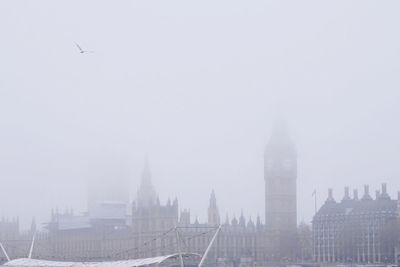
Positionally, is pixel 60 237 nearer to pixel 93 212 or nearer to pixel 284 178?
pixel 93 212

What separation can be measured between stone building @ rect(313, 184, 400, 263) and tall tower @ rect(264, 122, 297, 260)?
8748 millimetres

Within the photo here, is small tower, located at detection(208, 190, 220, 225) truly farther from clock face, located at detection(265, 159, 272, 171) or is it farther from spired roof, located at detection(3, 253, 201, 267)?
spired roof, located at detection(3, 253, 201, 267)

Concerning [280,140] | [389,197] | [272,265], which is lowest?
[272,265]

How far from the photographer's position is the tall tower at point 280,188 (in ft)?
465

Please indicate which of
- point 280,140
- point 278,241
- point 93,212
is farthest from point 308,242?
point 93,212

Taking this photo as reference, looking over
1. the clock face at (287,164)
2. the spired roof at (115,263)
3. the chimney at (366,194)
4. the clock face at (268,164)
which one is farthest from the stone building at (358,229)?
the spired roof at (115,263)

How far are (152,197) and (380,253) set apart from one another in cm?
3634

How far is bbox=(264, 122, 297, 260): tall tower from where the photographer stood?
142m

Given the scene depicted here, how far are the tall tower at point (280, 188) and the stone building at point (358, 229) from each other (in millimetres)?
8748

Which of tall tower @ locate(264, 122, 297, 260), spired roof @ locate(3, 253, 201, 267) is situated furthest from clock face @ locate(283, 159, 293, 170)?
spired roof @ locate(3, 253, 201, 267)

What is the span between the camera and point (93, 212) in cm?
15450

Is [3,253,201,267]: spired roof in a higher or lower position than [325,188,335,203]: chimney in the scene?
lower

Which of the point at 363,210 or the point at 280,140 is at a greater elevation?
the point at 280,140

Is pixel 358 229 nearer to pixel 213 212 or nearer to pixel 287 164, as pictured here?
pixel 287 164
